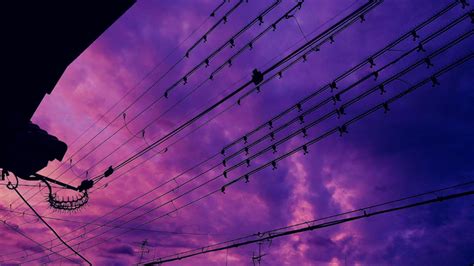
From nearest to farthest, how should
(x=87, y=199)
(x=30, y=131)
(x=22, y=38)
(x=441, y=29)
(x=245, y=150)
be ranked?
1. (x=22, y=38)
2. (x=441, y=29)
3. (x=30, y=131)
4. (x=245, y=150)
5. (x=87, y=199)

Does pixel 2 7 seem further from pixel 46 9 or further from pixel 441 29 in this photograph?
pixel 441 29

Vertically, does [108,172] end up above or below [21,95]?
above

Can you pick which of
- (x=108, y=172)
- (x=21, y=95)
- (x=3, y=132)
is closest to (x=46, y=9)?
(x=21, y=95)

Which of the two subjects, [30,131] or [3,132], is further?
[30,131]

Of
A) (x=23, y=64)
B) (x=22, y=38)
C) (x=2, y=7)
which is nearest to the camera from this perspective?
(x=2, y=7)

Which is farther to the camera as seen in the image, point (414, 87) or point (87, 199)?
point (87, 199)

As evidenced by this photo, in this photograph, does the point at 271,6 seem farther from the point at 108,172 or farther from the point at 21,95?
the point at 108,172

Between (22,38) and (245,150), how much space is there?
728cm

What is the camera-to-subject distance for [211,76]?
840cm

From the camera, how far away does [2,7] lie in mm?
3924

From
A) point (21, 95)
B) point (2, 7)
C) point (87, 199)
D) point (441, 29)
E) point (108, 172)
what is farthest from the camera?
point (87, 199)

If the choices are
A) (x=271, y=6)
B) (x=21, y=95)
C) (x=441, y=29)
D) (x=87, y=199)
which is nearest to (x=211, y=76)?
(x=271, y=6)

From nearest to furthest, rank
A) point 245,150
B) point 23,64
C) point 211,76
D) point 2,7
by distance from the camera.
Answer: point 2,7, point 23,64, point 211,76, point 245,150


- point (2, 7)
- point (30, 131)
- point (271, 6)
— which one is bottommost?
point (2, 7)
